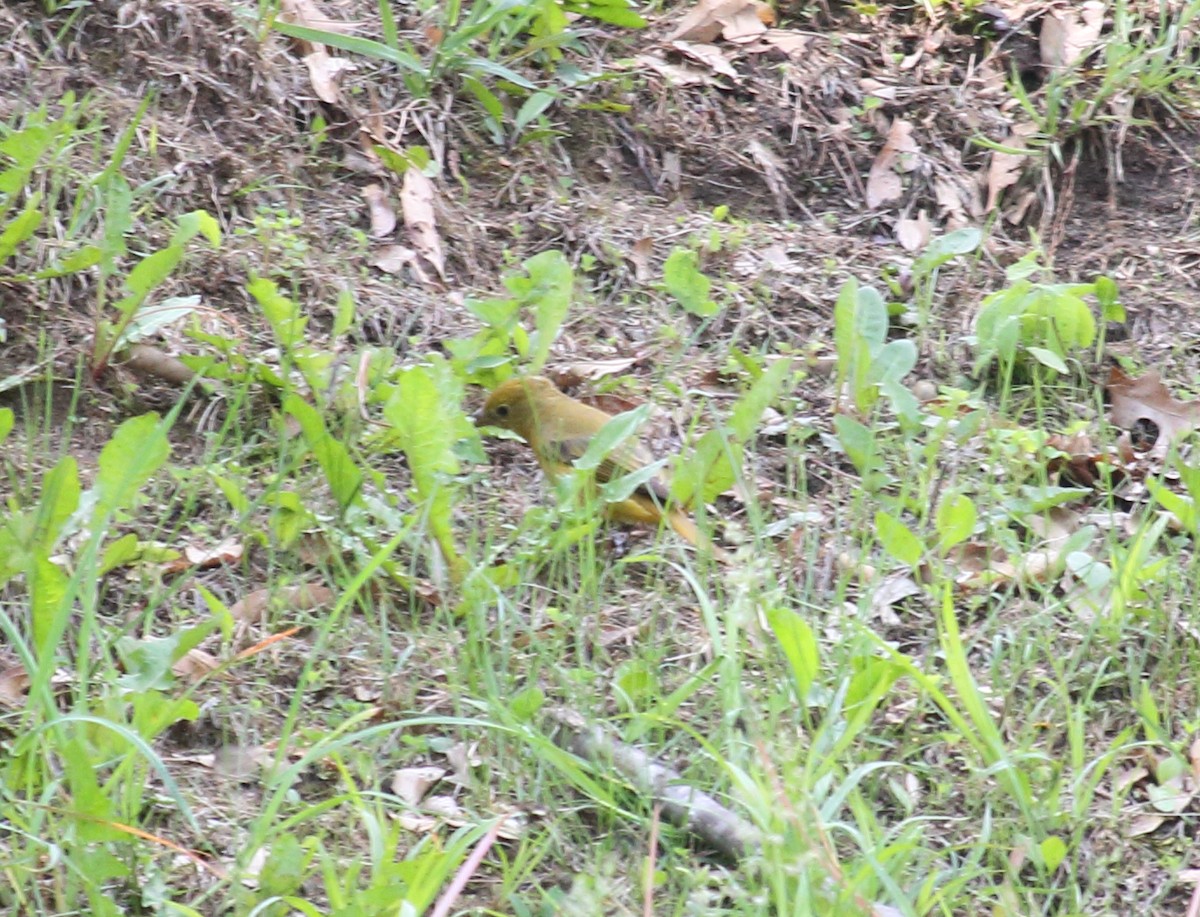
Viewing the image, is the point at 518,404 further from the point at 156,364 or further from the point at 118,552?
the point at 118,552

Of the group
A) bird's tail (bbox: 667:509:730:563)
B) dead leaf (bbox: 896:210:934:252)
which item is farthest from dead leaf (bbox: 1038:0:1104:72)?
bird's tail (bbox: 667:509:730:563)

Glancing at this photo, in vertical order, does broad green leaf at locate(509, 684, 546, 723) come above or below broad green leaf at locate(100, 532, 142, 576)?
below

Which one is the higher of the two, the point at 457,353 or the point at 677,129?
the point at 677,129

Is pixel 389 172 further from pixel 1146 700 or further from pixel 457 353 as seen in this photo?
pixel 1146 700

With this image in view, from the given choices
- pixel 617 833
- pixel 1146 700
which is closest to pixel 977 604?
pixel 1146 700

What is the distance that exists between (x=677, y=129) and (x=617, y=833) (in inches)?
105

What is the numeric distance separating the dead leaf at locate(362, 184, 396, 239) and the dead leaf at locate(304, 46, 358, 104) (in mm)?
332

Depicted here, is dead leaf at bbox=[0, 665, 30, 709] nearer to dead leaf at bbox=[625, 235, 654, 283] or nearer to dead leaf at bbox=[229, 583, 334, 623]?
dead leaf at bbox=[229, 583, 334, 623]

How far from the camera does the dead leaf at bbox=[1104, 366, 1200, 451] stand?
3.91m

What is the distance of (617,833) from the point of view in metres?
2.75

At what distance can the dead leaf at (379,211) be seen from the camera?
4355 mm

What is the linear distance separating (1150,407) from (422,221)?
6.84ft

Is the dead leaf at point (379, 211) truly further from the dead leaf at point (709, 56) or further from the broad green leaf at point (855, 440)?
the broad green leaf at point (855, 440)

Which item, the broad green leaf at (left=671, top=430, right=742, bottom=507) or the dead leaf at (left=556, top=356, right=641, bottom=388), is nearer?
the broad green leaf at (left=671, top=430, right=742, bottom=507)
